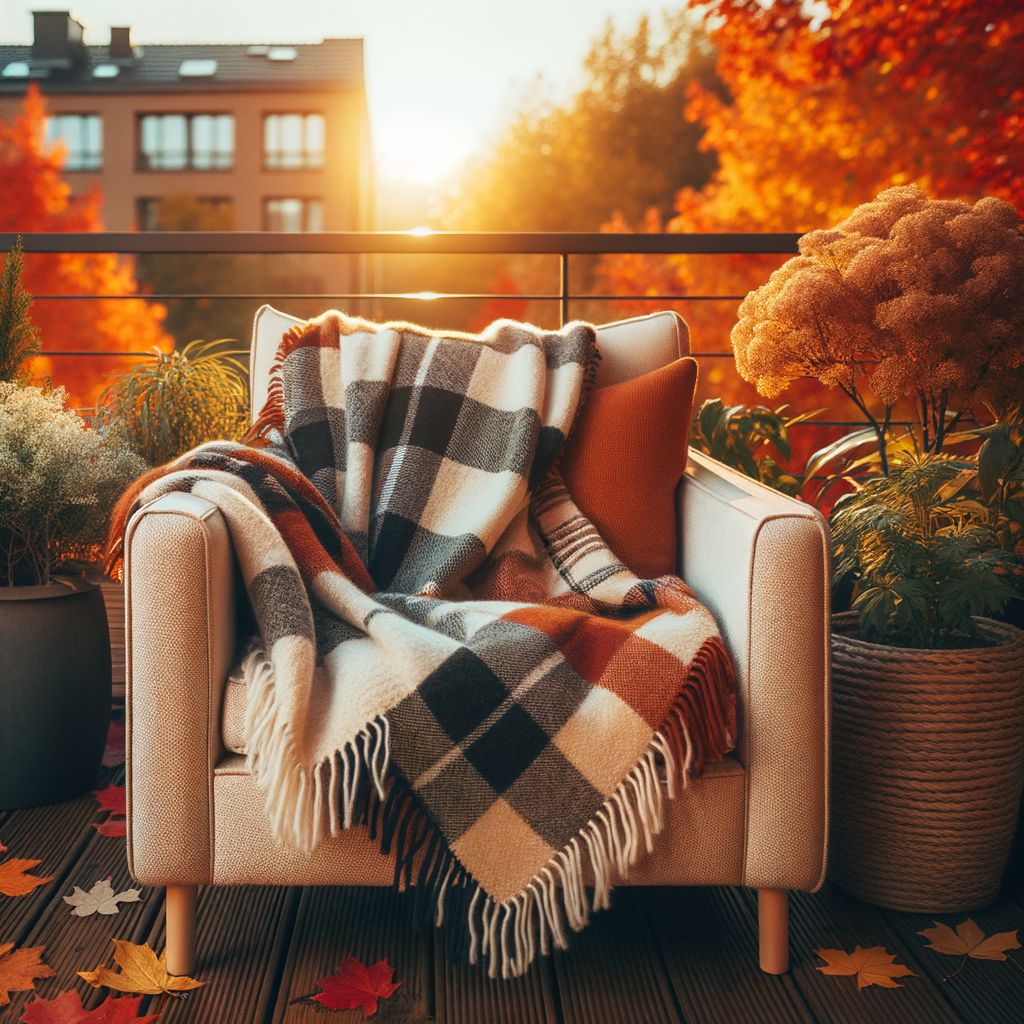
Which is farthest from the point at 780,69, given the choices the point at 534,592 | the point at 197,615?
the point at 197,615

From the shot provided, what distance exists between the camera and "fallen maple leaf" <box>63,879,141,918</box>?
51.0 inches

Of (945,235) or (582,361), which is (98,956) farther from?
(945,235)

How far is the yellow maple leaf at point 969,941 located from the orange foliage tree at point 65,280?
9879 millimetres

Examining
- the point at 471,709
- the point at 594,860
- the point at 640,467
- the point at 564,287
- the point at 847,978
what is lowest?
the point at 847,978

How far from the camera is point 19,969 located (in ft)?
3.77

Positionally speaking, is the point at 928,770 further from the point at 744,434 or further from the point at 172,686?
the point at 172,686

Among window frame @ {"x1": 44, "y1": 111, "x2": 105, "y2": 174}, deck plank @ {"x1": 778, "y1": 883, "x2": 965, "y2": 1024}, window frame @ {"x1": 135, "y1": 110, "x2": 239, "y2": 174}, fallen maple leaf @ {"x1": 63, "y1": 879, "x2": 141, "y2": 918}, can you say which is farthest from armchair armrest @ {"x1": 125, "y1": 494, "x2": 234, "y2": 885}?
window frame @ {"x1": 44, "y1": 111, "x2": 105, "y2": 174}

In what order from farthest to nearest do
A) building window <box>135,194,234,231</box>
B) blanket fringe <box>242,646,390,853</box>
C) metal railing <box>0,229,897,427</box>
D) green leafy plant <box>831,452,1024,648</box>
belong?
building window <box>135,194,234,231</box>
metal railing <box>0,229,897,427</box>
green leafy plant <box>831,452,1024,648</box>
blanket fringe <box>242,646,390,853</box>

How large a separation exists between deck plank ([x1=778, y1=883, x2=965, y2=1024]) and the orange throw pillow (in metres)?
0.54

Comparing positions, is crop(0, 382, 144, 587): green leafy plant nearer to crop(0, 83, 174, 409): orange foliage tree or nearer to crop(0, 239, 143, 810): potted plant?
crop(0, 239, 143, 810): potted plant

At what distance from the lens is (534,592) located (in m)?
1.43

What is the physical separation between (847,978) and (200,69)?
21.8 m

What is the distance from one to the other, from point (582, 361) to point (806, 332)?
1.23 feet

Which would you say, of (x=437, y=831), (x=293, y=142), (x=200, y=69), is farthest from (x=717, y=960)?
(x=200, y=69)
